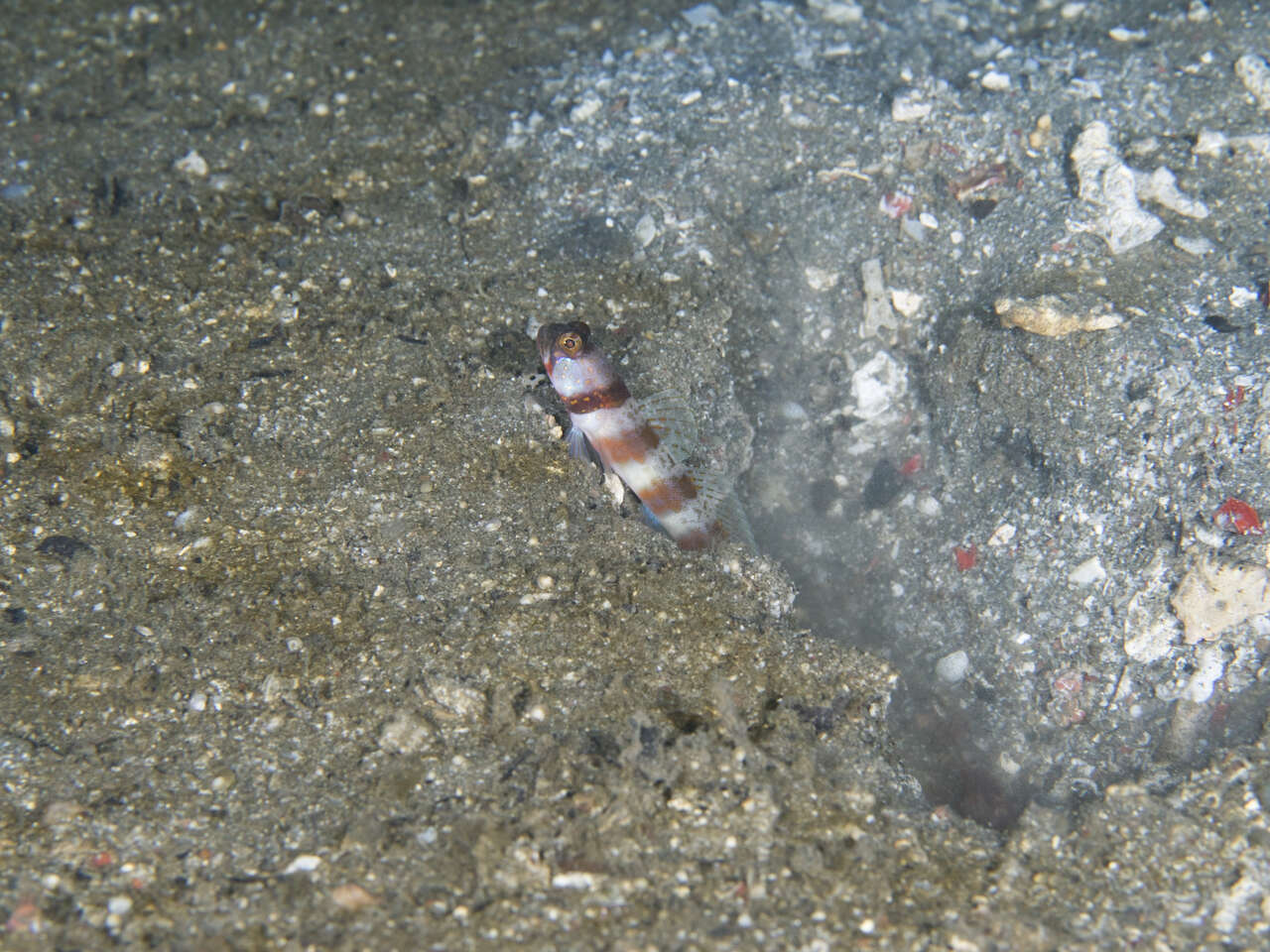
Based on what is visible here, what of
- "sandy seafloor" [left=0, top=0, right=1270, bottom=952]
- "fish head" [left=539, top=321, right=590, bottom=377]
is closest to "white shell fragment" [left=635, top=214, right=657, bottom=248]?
"sandy seafloor" [left=0, top=0, right=1270, bottom=952]

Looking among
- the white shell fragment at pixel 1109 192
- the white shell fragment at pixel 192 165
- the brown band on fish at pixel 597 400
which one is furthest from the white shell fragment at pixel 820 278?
the white shell fragment at pixel 192 165

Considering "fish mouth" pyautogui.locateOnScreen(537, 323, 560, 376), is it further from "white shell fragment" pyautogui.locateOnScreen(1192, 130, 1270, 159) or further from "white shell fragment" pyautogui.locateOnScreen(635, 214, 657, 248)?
"white shell fragment" pyautogui.locateOnScreen(1192, 130, 1270, 159)

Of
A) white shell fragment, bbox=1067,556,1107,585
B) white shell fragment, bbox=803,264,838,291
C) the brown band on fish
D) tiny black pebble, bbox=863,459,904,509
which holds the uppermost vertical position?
the brown band on fish

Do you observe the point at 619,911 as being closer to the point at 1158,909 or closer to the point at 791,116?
the point at 1158,909

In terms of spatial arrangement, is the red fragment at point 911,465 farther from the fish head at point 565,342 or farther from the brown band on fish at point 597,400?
the fish head at point 565,342

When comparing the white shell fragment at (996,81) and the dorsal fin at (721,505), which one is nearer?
the dorsal fin at (721,505)

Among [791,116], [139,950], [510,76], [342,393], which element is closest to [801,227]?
[791,116]

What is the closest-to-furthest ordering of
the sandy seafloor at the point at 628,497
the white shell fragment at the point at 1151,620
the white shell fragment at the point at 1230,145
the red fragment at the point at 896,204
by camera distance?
the sandy seafloor at the point at 628,497
the white shell fragment at the point at 1151,620
the white shell fragment at the point at 1230,145
the red fragment at the point at 896,204
